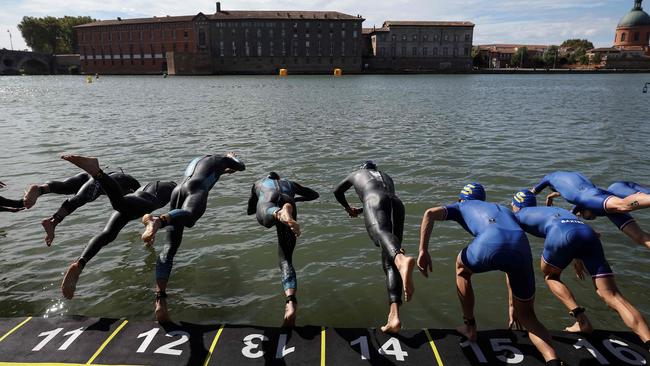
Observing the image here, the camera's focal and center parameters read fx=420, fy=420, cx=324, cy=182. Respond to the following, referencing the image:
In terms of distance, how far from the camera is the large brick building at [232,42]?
123 m

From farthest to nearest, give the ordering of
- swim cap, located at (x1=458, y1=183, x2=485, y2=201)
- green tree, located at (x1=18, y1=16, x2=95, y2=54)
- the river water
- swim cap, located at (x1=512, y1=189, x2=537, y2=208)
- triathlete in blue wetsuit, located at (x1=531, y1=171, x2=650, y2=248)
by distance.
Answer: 1. green tree, located at (x1=18, y1=16, x2=95, y2=54)
2. the river water
3. swim cap, located at (x1=512, y1=189, x2=537, y2=208)
4. triathlete in blue wetsuit, located at (x1=531, y1=171, x2=650, y2=248)
5. swim cap, located at (x1=458, y1=183, x2=485, y2=201)

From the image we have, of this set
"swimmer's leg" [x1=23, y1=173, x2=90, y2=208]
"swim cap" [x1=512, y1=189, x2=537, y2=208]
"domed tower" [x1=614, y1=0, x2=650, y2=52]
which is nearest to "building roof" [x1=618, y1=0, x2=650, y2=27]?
"domed tower" [x1=614, y1=0, x2=650, y2=52]

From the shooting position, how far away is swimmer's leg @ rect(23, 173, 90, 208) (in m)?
7.57

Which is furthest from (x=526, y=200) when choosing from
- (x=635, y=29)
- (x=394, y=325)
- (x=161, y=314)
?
(x=635, y=29)

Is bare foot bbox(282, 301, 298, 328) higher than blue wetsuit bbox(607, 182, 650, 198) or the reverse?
the reverse

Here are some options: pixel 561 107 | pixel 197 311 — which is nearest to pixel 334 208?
pixel 197 311

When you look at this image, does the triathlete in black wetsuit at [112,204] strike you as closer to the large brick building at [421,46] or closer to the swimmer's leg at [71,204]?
the swimmer's leg at [71,204]

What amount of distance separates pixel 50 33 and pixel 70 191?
172 metres

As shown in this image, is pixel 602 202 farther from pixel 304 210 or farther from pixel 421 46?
pixel 421 46

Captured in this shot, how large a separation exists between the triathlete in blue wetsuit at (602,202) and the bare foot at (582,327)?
1.88 metres

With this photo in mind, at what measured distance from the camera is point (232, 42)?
404ft

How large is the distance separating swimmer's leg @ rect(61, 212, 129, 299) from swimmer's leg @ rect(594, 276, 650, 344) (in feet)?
23.5

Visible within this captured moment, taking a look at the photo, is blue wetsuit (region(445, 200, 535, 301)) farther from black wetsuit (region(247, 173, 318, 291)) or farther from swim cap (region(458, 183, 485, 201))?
black wetsuit (region(247, 173, 318, 291))

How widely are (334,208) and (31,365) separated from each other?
759 cm
